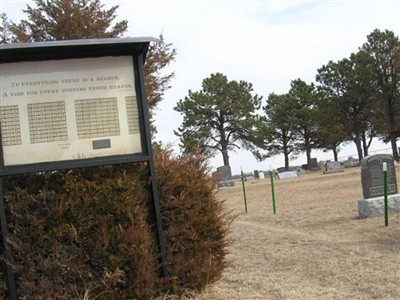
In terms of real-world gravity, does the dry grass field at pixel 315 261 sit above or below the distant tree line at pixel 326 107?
below

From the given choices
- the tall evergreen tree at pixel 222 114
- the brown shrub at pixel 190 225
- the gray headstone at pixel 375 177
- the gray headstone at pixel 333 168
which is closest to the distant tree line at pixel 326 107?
the tall evergreen tree at pixel 222 114

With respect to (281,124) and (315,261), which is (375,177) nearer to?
(315,261)

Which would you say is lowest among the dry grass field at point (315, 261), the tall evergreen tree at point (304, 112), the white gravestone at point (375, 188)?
the dry grass field at point (315, 261)

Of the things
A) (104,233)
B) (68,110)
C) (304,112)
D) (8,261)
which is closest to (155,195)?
(104,233)

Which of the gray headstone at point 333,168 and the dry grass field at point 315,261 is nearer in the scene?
the dry grass field at point 315,261

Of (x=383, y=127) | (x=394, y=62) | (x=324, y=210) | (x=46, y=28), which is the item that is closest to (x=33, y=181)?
(x=324, y=210)

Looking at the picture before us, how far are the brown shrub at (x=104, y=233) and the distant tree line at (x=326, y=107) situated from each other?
51.3m

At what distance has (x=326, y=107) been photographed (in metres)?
58.9

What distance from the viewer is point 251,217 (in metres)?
13.8

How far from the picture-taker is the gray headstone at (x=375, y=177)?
1094 centimetres

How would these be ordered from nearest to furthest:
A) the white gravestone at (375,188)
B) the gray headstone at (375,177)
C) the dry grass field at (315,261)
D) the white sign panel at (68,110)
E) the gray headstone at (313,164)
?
1. the white sign panel at (68,110)
2. the dry grass field at (315,261)
3. the white gravestone at (375,188)
4. the gray headstone at (375,177)
5. the gray headstone at (313,164)

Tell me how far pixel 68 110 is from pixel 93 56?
1.77ft

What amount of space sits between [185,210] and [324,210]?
28.9 ft

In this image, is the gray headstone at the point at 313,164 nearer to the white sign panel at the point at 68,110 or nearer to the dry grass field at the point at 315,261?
the dry grass field at the point at 315,261
